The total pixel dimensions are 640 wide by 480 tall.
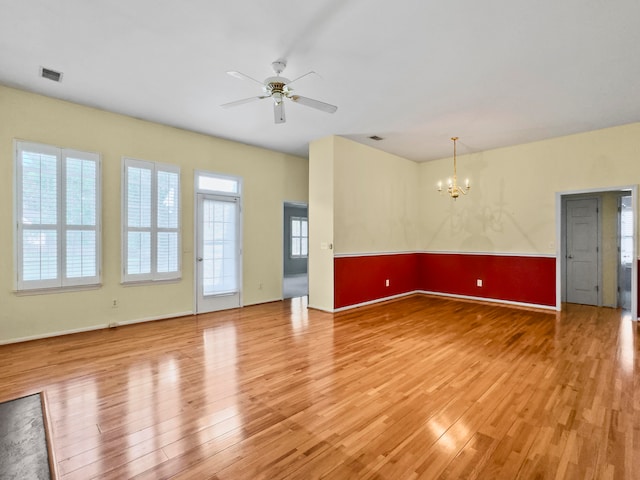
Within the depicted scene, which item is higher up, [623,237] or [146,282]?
[623,237]

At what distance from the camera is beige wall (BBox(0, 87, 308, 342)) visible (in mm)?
3857

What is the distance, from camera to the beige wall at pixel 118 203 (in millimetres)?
3857

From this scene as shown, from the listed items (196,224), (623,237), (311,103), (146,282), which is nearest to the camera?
(311,103)

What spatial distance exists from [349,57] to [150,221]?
3.76 m

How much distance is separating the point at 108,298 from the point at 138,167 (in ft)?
6.52

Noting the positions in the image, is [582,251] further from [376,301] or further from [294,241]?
[294,241]

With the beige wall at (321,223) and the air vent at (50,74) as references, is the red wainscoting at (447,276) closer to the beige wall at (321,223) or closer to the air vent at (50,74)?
the beige wall at (321,223)

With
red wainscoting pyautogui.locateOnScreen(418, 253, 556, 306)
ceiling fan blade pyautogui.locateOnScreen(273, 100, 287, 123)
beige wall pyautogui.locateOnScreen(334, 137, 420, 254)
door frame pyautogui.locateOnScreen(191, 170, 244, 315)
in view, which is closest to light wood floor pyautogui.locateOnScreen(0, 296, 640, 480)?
door frame pyautogui.locateOnScreen(191, 170, 244, 315)

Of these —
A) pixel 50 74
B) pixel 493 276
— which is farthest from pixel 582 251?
pixel 50 74

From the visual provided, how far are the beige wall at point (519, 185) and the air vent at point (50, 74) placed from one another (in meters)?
5.94

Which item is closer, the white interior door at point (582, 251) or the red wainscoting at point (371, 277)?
the red wainscoting at point (371, 277)

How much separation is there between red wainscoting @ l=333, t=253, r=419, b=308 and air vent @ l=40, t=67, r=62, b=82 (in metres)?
4.39

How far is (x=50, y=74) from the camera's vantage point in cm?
351

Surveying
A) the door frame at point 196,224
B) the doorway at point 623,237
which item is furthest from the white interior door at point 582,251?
the door frame at point 196,224
